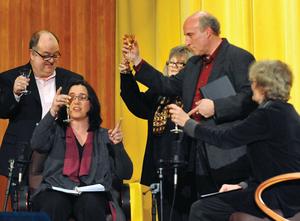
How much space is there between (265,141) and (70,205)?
129 centimetres

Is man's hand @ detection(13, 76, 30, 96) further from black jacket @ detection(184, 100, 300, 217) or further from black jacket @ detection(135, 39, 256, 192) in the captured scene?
black jacket @ detection(184, 100, 300, 217)

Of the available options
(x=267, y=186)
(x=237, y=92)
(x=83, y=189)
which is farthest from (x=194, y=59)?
(x=267, y=186)

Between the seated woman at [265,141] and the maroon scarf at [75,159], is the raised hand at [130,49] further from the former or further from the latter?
the seated woman at [265,141]

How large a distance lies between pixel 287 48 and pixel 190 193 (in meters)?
1.29

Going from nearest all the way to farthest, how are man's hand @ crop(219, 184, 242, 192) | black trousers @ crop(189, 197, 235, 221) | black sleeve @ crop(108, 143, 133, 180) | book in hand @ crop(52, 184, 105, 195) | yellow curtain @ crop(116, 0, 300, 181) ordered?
black trousers @ crop(189, 197, 235, 221)
man's hand @ crop(219, 184, 242, 192)
book in hand @ crop(52, 184, 105, 195)
black sleeve @ crop(108, 143, 133, 180)
yellow curtain @ crop(116, 0, 300, 181)

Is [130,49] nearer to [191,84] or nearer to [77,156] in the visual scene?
[191,84]

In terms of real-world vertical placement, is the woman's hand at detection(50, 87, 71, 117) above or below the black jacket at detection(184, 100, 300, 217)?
above

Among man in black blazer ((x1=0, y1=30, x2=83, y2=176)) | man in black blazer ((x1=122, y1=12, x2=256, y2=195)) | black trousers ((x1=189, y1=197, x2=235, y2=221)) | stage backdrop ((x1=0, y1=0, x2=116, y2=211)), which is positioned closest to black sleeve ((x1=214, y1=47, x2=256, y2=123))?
man in black blazer ((x1=122, y1=12, x2=256, y2=195))

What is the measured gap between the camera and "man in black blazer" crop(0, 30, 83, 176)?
463 cm

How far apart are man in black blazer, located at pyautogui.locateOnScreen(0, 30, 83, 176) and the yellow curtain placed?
1.26m

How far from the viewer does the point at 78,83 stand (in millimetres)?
4676

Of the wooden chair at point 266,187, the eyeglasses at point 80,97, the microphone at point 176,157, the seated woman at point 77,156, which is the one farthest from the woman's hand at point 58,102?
the wooden chair at point 266,187

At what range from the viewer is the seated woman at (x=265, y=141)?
12.0 ft

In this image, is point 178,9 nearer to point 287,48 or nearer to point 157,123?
point 287,48
